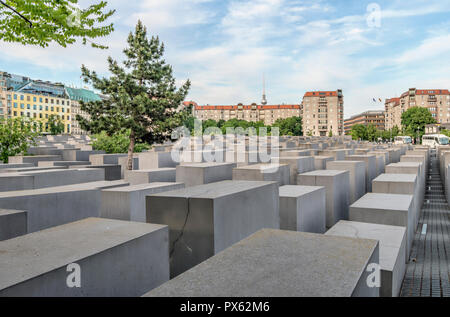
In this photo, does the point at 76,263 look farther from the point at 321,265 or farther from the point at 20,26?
the point at 20,26

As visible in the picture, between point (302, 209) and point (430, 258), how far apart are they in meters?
2.94

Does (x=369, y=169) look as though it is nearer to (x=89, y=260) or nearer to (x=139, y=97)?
(x=139, y=97)

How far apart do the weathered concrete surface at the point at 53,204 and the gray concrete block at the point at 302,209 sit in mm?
3870

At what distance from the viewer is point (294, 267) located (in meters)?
2.62

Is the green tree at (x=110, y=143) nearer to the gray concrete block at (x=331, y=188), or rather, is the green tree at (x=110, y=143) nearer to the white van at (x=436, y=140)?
the gray concrete block at (x=331, y=188)

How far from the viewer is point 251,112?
175 meters

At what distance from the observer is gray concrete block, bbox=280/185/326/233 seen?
24.3 feet

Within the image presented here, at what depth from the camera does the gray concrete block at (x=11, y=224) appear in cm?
439

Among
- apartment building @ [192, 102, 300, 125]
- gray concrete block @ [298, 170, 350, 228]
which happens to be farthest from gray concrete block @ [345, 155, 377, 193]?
apartment building @ [192, 102, 300, 125]

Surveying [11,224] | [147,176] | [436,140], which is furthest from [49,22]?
[436,140]

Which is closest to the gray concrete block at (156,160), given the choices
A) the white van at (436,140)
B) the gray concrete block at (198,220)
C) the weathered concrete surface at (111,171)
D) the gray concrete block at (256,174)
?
the weathered concrete surface at (111,171)

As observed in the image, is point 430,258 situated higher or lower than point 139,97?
lower

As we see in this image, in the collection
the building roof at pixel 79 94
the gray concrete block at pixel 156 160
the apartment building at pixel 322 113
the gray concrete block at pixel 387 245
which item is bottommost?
the gray concrete block at pixel 387 245
